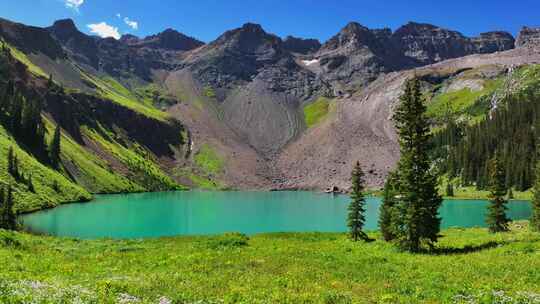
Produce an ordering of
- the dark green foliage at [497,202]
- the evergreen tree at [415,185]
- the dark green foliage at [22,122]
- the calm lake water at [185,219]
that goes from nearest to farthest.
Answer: the evergreen tree at [415,185] → the dark green foliage at [497,202] → the calm lake water at [185,219] → the dark green foliage at [22,122]

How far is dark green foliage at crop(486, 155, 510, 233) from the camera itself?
58594 millimetres

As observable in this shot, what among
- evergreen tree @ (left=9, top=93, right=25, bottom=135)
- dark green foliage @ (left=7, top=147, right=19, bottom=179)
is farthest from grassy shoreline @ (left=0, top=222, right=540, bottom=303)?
evergreen tree @ (left=9, top=93, right=25, bottom=135)

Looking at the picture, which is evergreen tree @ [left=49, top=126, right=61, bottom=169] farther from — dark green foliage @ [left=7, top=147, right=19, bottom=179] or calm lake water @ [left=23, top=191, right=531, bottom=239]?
dark green foliage @ [left=7, top=147, right=19, bottom=179]

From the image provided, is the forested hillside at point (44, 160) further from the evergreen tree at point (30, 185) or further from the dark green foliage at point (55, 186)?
the dark green foliage at point (55, 186)

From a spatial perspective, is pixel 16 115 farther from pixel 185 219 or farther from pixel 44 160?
pixel 185 219

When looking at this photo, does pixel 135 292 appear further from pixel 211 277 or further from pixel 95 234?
pixel 95 234

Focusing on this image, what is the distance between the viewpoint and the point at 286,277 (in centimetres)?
2270

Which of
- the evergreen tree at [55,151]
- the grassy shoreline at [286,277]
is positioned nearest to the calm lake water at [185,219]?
the evergreen tree at [55,151]

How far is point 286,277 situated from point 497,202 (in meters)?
48.3

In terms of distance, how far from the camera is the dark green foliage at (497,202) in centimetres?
5859

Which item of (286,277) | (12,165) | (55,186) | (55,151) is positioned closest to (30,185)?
(12,165)

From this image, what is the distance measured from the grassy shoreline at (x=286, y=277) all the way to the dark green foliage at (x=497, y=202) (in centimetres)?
2644

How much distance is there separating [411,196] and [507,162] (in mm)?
169966

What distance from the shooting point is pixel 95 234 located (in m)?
74.9
